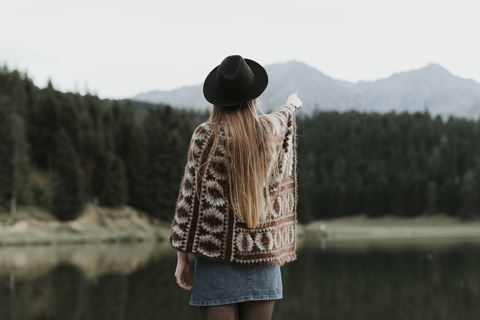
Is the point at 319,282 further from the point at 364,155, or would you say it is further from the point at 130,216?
the point at 364,155

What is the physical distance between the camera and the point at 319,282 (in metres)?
16.1

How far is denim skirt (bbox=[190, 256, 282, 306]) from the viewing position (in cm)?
226

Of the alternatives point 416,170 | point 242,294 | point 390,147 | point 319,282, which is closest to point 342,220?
point 416,170

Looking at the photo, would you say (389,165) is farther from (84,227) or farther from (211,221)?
(211,221)

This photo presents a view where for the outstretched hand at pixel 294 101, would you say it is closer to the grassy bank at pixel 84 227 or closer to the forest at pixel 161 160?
the grassy bank at pixel 84 227

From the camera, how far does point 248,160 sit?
227 cm

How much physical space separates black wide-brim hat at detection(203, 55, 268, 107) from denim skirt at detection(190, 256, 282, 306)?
2.72 feet

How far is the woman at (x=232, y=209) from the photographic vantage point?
2.27 meters

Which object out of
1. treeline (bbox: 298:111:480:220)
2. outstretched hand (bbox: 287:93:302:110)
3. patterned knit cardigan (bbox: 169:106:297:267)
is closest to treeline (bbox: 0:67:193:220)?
treeline (bbox: 298:111:480:220)

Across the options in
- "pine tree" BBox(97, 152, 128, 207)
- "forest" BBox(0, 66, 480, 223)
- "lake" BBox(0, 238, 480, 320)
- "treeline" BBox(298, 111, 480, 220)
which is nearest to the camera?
"lake" BBox(0, 238, 480, 320)

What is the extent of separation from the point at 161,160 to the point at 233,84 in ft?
157

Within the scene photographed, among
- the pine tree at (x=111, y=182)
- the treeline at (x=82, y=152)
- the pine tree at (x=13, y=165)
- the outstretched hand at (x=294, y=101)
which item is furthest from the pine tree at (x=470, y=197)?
the outstretched hand at (x=294, y=101)

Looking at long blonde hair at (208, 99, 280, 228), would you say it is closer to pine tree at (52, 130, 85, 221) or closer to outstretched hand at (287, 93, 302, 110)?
outstretched hand at (287, 93, 302, 110)

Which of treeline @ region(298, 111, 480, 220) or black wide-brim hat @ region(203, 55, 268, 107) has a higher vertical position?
treeline @ region(298, 111, 480, 220)
